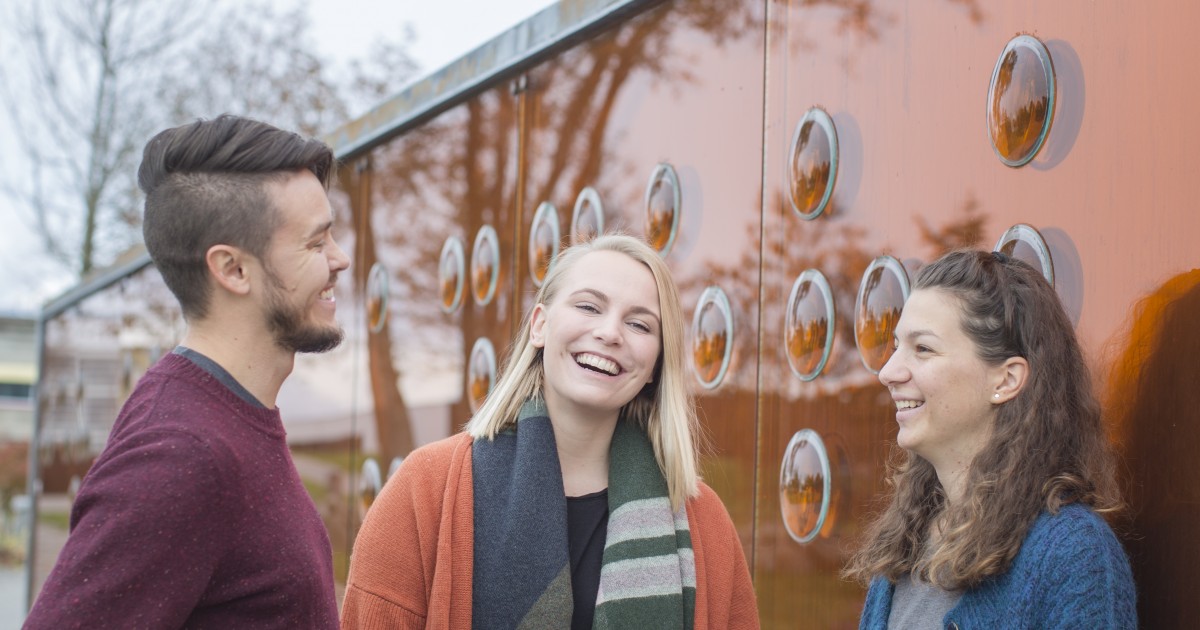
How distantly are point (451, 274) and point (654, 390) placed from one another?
1789 millimetres

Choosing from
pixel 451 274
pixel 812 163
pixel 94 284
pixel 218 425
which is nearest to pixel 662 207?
pixel 812 163

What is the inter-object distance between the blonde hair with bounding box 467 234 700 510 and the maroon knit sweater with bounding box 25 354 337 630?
608mm

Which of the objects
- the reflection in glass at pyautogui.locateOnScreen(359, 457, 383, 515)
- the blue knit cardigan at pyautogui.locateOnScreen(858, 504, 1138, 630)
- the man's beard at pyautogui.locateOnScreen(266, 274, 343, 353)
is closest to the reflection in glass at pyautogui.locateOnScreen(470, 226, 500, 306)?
the reflection in glass at pyautogui.locateOnScreen(359, 457, 383, 515)

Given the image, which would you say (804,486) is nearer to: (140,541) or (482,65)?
(140,541)

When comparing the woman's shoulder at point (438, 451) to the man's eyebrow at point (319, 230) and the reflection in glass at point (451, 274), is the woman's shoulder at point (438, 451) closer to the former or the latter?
the man's eyebrow at point (319, 230)

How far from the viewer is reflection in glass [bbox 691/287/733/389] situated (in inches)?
108

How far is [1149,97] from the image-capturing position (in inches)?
70.7

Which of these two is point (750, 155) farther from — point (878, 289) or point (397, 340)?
point (397, 340)

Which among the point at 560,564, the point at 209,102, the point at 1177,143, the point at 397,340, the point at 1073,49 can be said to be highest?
the point at 209,102

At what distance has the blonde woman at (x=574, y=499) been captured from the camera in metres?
2.00

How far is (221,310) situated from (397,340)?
8.78 ft

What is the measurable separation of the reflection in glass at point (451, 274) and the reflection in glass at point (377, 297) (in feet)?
1.38

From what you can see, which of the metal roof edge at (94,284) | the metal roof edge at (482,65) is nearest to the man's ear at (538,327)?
the metal roof edge at (482,65)

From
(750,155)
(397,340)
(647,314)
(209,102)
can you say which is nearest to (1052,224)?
(647,314)
